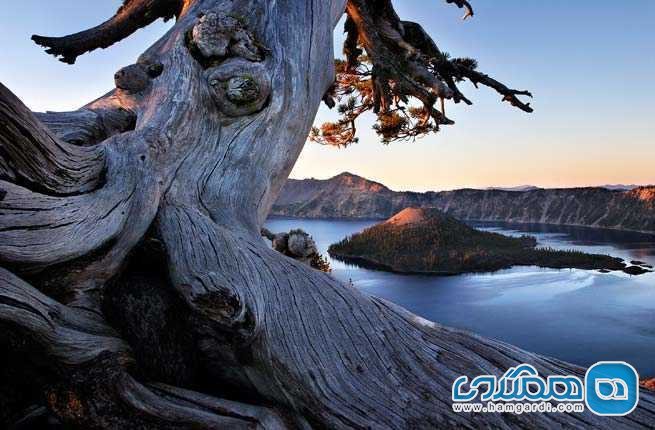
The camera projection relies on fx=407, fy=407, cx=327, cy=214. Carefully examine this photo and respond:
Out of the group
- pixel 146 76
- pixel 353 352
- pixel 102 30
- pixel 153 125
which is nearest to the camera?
pixel 353 352

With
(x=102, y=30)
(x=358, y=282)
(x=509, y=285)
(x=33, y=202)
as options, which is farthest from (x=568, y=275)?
(x=33, y=202)

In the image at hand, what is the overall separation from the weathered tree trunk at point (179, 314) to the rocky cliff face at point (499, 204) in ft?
142

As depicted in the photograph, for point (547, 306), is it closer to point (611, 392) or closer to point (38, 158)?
point (611, 392)

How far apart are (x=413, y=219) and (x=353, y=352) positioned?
25.5 metres

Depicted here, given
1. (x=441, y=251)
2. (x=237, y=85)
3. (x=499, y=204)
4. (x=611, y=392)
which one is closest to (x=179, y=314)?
(x=237, y=85)

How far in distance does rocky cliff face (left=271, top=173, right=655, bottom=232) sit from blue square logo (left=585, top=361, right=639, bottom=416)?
42.5 metres

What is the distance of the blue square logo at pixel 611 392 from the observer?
1699 millimetres

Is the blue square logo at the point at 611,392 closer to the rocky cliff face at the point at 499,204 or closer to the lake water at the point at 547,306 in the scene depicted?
the lake water at the point at 547,306

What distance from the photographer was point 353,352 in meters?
1.67

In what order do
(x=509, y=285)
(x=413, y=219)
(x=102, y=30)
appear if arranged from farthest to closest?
(x=413, y=219) < (x=509, y=285) < (x=102, y=30)

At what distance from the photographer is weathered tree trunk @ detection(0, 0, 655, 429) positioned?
1.28m

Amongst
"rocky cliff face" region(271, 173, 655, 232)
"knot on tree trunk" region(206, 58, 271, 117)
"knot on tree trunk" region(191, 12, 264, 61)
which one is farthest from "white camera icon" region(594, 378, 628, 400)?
"rocky cliff face" region(271, 173, 655, 232)

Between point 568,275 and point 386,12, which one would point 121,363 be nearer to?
point 386,12

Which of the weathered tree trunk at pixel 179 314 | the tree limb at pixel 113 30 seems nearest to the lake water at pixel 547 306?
the tree limb at pixel 113 30
